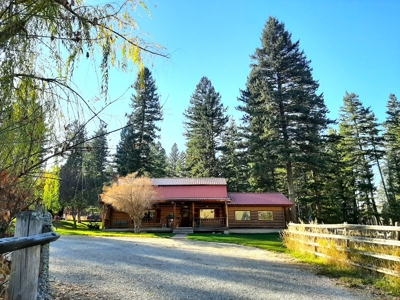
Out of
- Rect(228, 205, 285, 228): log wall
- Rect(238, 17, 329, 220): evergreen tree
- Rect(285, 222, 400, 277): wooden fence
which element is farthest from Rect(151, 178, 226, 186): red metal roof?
Rect(285, 222, 400, 277): wooden fence

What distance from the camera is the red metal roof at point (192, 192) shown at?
22584mm

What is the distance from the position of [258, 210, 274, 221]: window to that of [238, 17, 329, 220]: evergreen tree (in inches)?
79.5

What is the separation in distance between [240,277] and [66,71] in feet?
17.6

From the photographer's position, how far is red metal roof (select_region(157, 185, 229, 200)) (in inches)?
889

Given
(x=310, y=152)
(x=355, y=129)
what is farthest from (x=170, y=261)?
(x=355, y=129)

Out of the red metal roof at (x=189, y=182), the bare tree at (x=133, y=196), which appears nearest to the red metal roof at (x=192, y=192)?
the red metal roof at (x=189, y=182)

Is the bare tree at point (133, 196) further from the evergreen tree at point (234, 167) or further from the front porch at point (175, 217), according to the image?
the evergreen tree at point (234, 167)

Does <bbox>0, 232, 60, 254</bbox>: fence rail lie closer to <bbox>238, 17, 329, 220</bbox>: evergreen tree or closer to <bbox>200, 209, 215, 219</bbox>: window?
<bbox>200, 209, 215, 219</bbox>: window

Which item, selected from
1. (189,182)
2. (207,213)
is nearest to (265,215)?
(207,213)

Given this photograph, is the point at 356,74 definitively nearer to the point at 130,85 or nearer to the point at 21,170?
the point at 130,85

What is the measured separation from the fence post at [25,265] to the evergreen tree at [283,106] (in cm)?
2293

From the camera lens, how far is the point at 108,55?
276cm

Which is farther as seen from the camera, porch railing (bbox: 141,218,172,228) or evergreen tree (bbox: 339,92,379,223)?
evergreen tree (bbox: 339,92,379,223)

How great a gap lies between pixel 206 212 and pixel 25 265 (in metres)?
22.6
